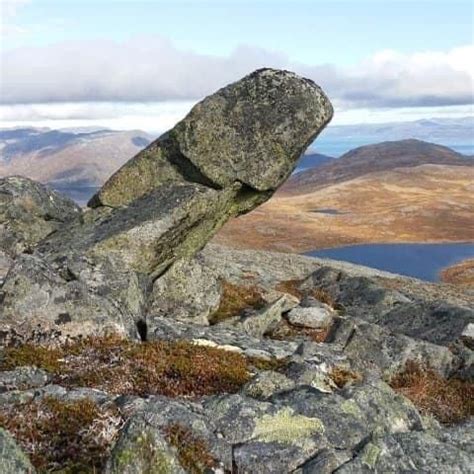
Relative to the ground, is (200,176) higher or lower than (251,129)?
lower

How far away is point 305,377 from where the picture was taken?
1562 centimetres

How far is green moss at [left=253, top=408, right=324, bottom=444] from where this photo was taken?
11431mm

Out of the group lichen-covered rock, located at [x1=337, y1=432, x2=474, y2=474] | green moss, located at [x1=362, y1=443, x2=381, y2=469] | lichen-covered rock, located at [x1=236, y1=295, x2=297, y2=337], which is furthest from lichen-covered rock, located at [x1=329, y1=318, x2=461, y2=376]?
green moss, located at [x1=362, y1=443, x2=381, y2=469]

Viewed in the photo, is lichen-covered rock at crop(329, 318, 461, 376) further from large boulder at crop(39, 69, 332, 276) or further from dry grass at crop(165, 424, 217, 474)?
dry grass at crop(165, 424, 217, 474)

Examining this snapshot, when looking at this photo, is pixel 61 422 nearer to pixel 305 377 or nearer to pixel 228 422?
pixel 228 422

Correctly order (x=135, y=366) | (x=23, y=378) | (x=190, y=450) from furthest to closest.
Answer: (x=135, y=366)
(x=23, y=378)
(x=190, y=450)

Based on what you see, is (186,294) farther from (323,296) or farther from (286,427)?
(286,427)

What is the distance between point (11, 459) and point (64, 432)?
243 cm

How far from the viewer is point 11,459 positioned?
913 cm

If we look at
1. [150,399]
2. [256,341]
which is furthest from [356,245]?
[150,399]

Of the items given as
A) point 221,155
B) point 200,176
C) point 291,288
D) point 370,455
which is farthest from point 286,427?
point 291,288

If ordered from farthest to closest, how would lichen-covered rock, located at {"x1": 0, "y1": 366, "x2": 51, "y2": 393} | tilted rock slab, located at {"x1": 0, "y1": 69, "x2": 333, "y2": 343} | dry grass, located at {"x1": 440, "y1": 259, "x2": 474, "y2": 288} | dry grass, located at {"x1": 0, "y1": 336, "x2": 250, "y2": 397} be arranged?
1. dry grass, located at {"x1": 440, "y1": 259, "x2": 474, "y2": 288}
2. tilted rock slab, located at {"x1": 0, "y1": 69, "x2": 333, "y2": 343}
3. dry grass, located at {"x1": 0, "y1": 336, "x2": 250, "y2": 397}
4. lichen-covered rock, located at {"x1": 0, "y1": 366, "x2": 51, "y2": 393}

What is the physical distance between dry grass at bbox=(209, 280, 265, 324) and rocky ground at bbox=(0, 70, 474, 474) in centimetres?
15

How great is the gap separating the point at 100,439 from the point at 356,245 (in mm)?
Result: 167379
